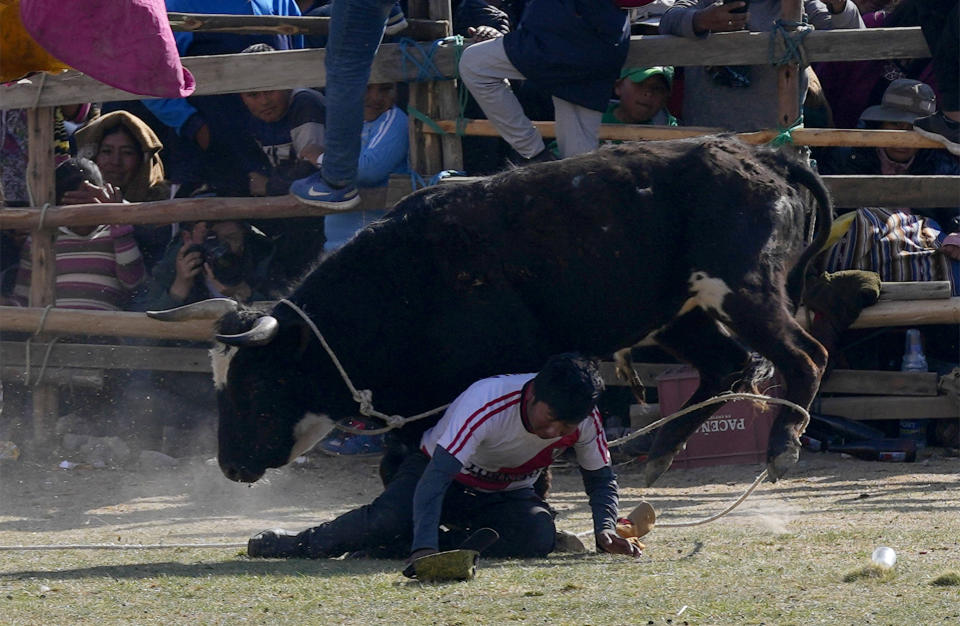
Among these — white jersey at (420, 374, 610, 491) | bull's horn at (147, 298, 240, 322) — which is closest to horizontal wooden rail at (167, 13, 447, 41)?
bull's horn at (147, 298, 240, 322)

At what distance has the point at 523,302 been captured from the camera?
597 centimetres

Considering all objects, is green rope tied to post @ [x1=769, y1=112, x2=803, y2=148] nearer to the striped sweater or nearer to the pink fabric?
the pink fabric

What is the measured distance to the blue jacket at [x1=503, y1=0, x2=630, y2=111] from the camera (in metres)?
7.89

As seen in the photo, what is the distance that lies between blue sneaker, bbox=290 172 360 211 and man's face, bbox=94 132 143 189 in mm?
1828

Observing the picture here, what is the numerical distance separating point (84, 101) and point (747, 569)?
21.2ft

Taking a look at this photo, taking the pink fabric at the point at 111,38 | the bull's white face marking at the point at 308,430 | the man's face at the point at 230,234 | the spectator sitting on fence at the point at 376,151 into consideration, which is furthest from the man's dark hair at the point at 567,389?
the man's face at the point at 230,234

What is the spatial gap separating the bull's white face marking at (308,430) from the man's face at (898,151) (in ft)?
15.1

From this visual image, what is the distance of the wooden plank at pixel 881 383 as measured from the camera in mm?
8469

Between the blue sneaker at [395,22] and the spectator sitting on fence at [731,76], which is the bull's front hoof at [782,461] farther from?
the blue sneaker at [395,22]

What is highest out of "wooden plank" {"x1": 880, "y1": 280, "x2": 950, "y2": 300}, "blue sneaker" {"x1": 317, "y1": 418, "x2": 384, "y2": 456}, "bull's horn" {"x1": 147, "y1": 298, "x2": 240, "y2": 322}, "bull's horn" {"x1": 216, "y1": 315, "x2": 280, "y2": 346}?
"bull's horn" {"x1": 147, "y1": 298, "x2": 240, "y2": 322}

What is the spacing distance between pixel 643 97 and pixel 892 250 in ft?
6.10

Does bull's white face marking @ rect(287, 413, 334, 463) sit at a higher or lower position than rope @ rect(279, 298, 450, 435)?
lower

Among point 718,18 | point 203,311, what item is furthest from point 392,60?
point 203,311

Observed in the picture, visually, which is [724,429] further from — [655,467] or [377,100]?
[377,100]
